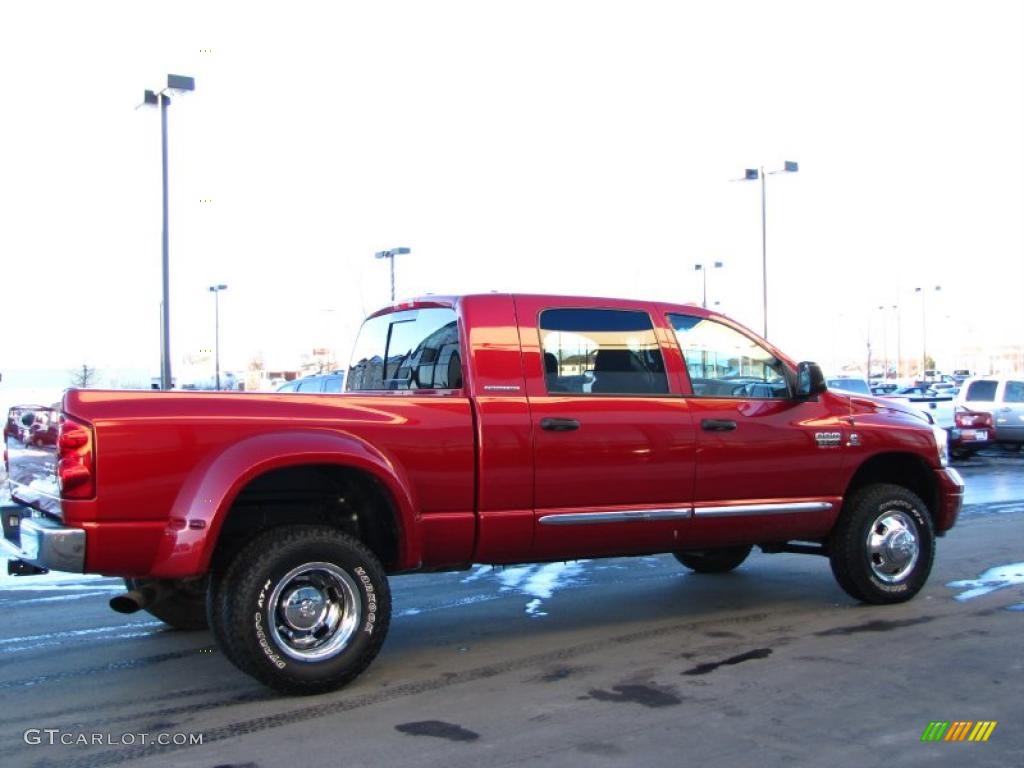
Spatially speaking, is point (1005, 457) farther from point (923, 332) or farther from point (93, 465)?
point (923, 332)

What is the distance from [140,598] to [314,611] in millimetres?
968

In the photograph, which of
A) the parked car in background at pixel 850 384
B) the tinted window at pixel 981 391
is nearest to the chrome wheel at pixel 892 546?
the tinted window at pixel 981 391

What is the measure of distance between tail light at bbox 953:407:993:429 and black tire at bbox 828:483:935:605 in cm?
1416

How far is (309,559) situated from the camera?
17.6 feet

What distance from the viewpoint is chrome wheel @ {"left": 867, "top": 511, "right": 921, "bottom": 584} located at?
7414mm

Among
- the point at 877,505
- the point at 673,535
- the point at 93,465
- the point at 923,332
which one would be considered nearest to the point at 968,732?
the point at 673,535

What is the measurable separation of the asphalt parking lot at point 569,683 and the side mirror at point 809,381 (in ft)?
4.89

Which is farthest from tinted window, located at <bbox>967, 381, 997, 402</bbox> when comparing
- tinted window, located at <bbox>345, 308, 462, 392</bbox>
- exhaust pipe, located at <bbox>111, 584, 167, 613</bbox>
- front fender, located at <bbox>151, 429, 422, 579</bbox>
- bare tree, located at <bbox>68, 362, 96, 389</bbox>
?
bare tree, located at <bbox>68, 362, 96, 389</bbox>

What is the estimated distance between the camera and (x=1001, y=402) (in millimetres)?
20781

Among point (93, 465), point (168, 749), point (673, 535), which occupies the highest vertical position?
point (93, 465)

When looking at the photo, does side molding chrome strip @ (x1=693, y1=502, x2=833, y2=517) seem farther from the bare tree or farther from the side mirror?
the bare tree

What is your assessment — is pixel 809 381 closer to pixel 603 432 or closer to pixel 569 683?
pixel 603 432

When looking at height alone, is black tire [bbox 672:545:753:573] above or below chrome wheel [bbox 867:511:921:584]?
below

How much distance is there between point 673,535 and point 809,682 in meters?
1.32
